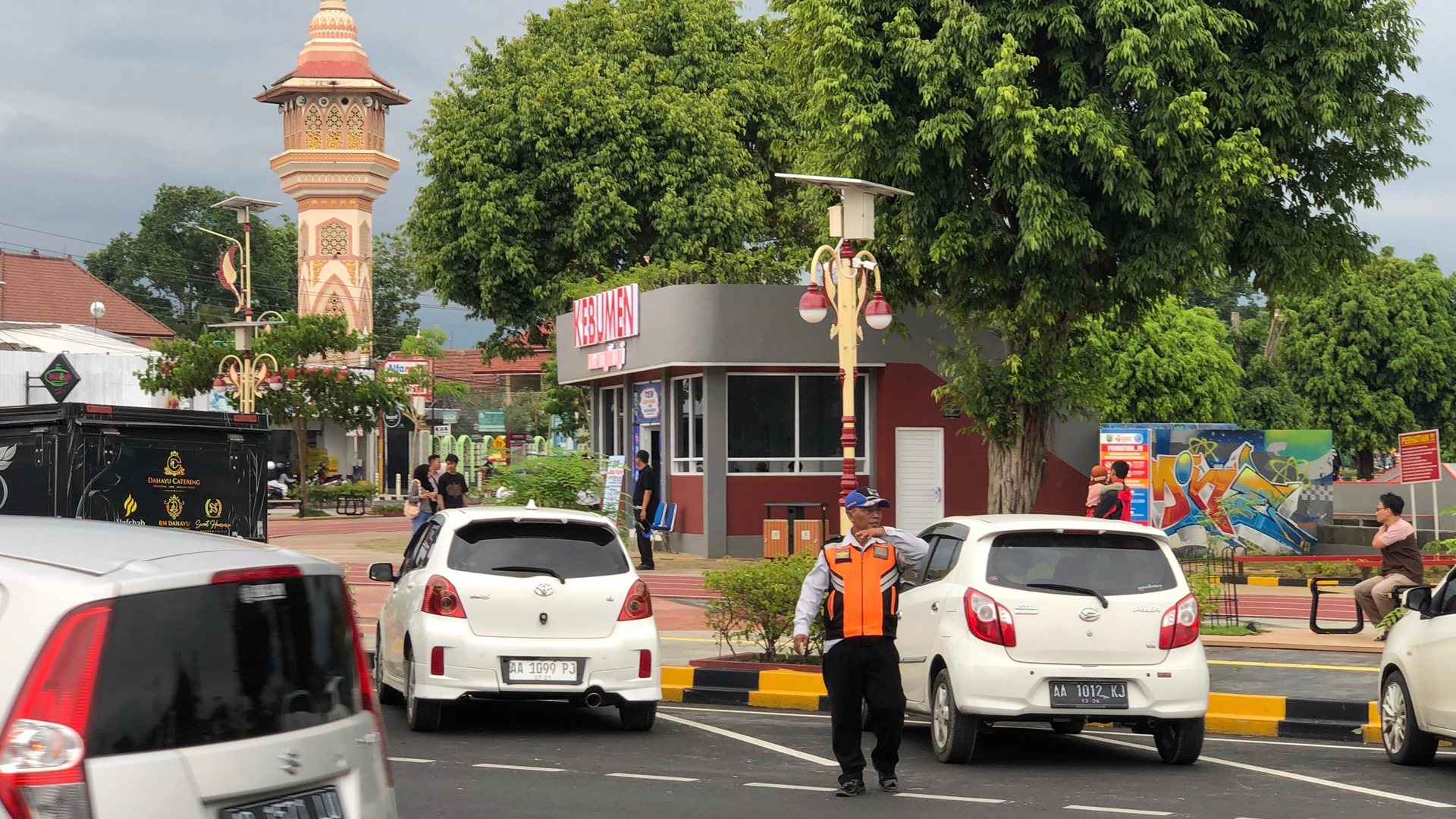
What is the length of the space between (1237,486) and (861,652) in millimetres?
21755

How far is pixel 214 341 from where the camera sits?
173ft

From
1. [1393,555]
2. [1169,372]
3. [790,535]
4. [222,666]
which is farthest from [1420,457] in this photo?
[1169,372]

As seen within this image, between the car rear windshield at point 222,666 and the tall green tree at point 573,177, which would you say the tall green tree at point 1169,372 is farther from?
the car rear windshield at point 222,666

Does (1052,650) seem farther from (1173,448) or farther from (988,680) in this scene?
(1173,448)

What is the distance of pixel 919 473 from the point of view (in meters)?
28.6

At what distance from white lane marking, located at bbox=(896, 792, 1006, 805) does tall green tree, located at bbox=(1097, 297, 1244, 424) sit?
1549 inches

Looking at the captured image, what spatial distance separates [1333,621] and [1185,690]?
10.3m

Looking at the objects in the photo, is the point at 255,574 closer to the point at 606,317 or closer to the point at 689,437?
the point at 689,437

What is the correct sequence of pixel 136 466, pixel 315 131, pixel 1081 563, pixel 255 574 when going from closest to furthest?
1. pixel 255 574
2. pixel 1081 563
3. pixel 136 466
4. pixel 315 131

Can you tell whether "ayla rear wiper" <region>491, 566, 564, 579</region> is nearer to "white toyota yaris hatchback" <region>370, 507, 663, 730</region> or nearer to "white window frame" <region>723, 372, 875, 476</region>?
"white toyota yaris hatchback" <region>370, 507, 663, 730</region>

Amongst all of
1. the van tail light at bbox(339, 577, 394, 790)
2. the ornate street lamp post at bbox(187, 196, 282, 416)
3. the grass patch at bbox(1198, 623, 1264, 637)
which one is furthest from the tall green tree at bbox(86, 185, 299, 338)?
the van tail light at bbox(339, 577, 394, 790)

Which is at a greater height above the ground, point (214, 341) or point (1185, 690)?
point (214, 341)

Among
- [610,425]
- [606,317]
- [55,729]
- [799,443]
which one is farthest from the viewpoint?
[610,425]

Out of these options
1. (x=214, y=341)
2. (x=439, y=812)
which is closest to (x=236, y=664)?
(x=439, y=812)
